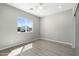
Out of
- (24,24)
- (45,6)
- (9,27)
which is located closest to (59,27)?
(45,6)

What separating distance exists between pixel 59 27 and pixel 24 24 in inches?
113

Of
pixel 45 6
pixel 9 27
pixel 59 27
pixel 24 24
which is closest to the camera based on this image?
pixel 45 6

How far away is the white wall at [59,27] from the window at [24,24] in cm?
140

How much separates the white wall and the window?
1396 millimetres

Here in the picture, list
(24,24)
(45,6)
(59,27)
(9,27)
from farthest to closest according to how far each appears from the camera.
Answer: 1. (24,24)
2. (59,27)
3. (9,27)
4. (45,6)

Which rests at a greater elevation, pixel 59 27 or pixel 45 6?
pixel 45 6

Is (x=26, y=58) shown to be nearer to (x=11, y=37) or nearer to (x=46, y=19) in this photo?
(x=11, y=37)

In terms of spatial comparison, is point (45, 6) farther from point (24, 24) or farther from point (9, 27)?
point (9, 27)

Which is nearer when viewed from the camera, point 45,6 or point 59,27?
point 45,6

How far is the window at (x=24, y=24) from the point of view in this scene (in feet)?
14.6

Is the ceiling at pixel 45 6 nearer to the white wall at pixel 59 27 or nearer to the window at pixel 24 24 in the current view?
the white wall at pixel 59 27

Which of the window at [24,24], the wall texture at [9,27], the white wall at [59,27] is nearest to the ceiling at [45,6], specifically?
the wall texture at [9,27]

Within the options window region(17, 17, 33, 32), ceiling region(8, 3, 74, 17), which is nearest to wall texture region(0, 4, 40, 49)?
window region(17, 17, 33, 32)

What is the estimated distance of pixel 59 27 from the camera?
464cm
